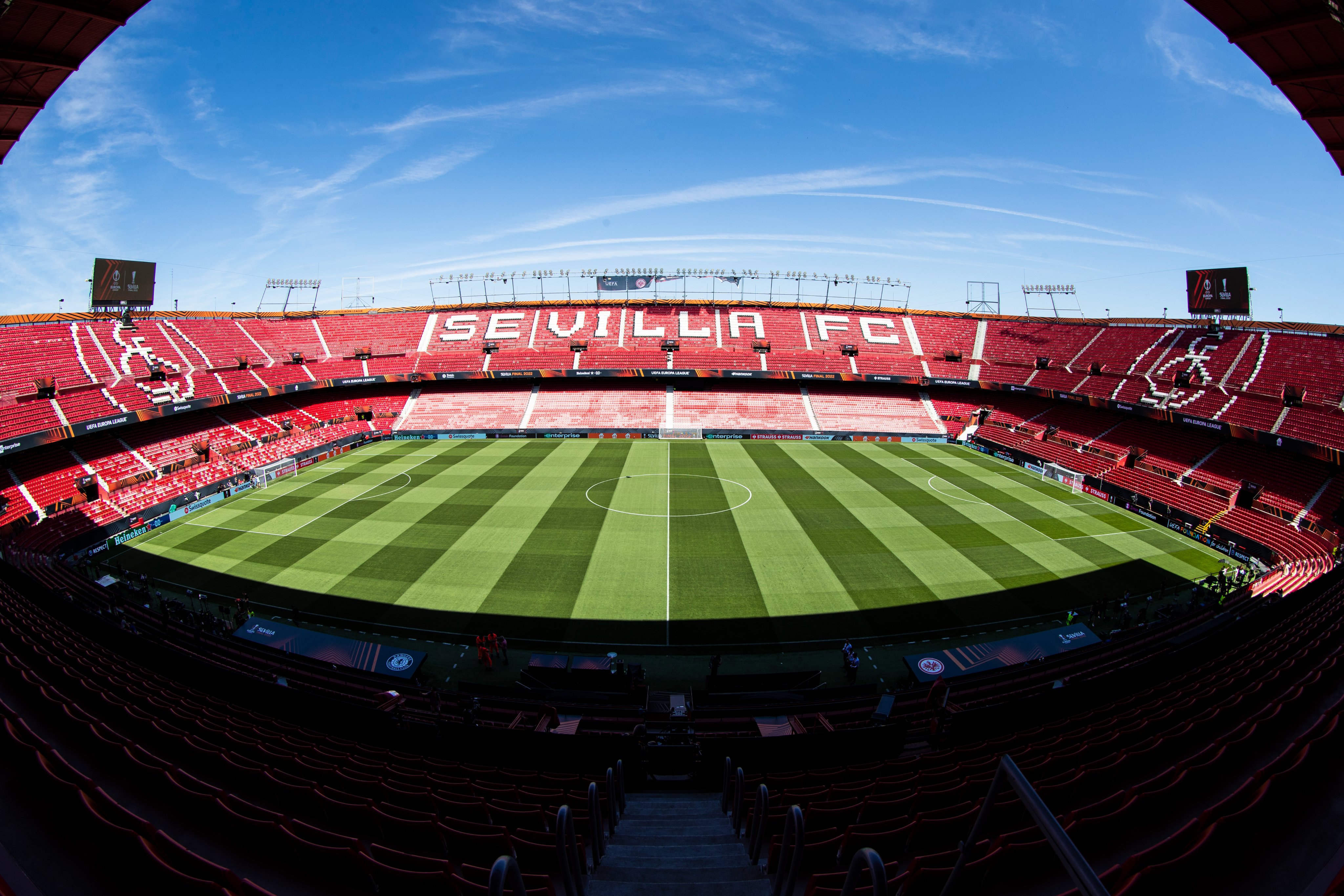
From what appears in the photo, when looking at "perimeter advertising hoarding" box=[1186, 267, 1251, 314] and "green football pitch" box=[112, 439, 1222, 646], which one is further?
"perimeter advertising hoarding" box=[1186, 267, 1251, 314]

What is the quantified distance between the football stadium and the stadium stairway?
72mm

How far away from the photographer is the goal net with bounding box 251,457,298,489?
37.6 m

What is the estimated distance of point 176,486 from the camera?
34.5m

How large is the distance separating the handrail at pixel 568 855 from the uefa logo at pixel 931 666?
1463 cm

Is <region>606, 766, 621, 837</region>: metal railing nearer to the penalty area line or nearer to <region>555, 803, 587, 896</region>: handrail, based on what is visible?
<region>555, 803, 587, 896</region>: handrail

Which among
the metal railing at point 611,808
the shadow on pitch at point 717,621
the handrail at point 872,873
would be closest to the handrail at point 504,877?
the handrail at point 872,873

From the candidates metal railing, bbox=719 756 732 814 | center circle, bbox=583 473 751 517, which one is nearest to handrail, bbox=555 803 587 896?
metal railing, bbox=719 756 732 814

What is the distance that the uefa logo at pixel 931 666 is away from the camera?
17.3 meters

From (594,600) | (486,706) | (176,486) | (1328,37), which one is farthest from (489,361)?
(1328,37)

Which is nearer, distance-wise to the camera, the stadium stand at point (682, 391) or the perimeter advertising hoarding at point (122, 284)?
the stadium stand at point (682, 391)

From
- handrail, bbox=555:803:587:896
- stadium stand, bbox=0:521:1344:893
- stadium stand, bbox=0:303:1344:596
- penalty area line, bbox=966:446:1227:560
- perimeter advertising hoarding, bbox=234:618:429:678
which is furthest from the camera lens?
stadium stand, bbox=0:303:1344:596

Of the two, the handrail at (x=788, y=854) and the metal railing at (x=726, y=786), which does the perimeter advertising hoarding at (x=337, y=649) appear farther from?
the handrail at (x=788, y=854)

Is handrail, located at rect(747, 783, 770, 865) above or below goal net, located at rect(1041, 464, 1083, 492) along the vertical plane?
below

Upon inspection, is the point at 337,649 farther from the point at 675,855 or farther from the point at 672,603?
the point at 675,855
